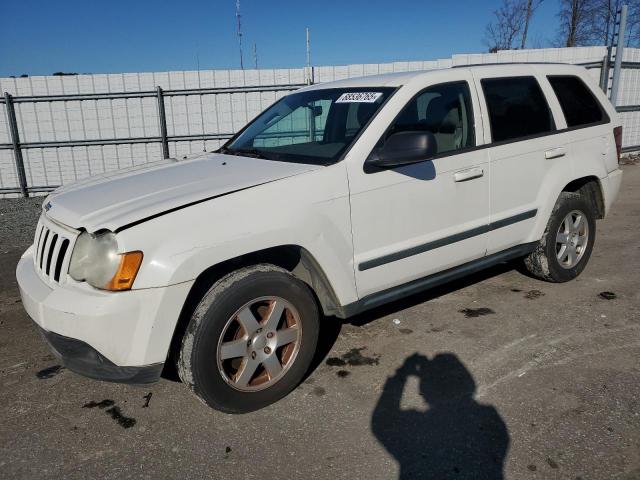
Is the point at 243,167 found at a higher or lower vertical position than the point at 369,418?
higher

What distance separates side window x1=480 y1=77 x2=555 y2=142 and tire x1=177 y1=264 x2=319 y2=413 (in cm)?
198

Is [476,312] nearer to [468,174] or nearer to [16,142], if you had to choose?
[468,174]

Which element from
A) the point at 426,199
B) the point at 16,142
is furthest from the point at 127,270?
the point at 16,142

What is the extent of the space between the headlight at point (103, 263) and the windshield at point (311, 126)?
123 cm

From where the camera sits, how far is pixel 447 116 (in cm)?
370

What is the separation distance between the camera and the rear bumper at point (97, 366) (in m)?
2.53

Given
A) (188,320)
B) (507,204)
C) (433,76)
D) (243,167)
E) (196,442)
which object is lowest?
(196,442)

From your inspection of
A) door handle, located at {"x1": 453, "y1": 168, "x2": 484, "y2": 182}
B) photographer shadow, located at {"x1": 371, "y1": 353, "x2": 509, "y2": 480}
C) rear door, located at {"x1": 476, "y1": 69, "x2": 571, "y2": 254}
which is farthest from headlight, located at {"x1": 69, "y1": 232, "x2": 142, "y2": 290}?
rear door, located at {"x1": 476, "y1": 69, "x2": 571, "y2": 254}

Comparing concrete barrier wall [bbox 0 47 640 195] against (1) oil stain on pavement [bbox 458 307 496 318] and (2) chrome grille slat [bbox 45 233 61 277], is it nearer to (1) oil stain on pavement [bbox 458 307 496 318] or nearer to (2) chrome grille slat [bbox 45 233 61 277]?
(1) oil stain on pavement [bbox 458 307 496 318]

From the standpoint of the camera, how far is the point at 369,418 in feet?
9.30

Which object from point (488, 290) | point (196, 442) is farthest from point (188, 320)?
point (488, 290)

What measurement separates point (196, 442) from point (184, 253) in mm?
999

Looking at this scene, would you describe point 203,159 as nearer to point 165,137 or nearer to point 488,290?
point 488,290

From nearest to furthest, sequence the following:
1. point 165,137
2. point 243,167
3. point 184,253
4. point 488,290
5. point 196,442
Answer: point 184,253 → point 196,442 → point 243,167 → point 488,290 → point 165,137
